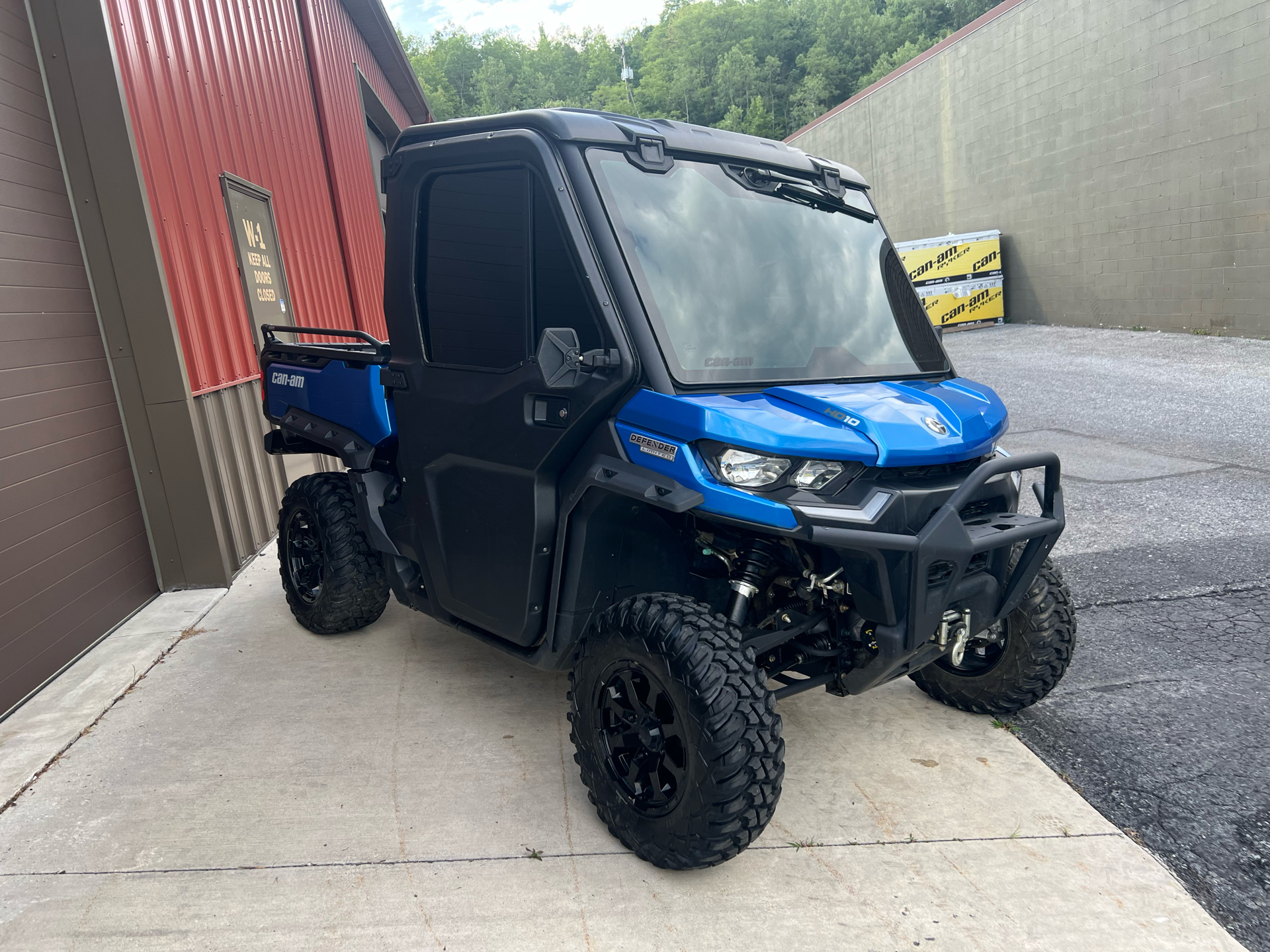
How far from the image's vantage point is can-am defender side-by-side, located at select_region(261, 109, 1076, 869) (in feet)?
8.19

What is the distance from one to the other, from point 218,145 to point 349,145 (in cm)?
568

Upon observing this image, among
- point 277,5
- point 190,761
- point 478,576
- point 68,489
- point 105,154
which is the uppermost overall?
point 277,5

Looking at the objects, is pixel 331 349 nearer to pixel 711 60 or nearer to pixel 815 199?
pixel 815 199

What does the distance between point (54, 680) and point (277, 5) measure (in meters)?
6.88

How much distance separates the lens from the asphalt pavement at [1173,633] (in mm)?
2812

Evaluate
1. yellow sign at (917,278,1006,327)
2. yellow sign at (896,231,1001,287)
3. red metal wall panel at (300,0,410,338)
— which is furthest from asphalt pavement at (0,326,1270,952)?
yellow sign at (917,278,1006,327)

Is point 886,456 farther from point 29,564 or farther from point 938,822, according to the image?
point 29,564

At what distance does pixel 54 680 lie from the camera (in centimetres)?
413

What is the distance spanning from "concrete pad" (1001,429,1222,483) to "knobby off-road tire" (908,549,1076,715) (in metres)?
3.54

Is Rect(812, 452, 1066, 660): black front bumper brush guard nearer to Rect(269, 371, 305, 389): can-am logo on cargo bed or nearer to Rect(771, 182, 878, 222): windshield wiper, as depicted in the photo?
Rect(771, 182, 878, 222): windshield wiper

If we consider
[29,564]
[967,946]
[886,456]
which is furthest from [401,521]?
[967,946]

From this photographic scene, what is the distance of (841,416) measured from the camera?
257 cm

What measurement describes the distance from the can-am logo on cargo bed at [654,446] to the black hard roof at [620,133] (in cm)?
94

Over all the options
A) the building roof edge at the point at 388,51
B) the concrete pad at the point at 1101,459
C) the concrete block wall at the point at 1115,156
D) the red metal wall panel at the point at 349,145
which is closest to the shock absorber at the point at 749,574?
the concrete pad at the point at 1101,459
